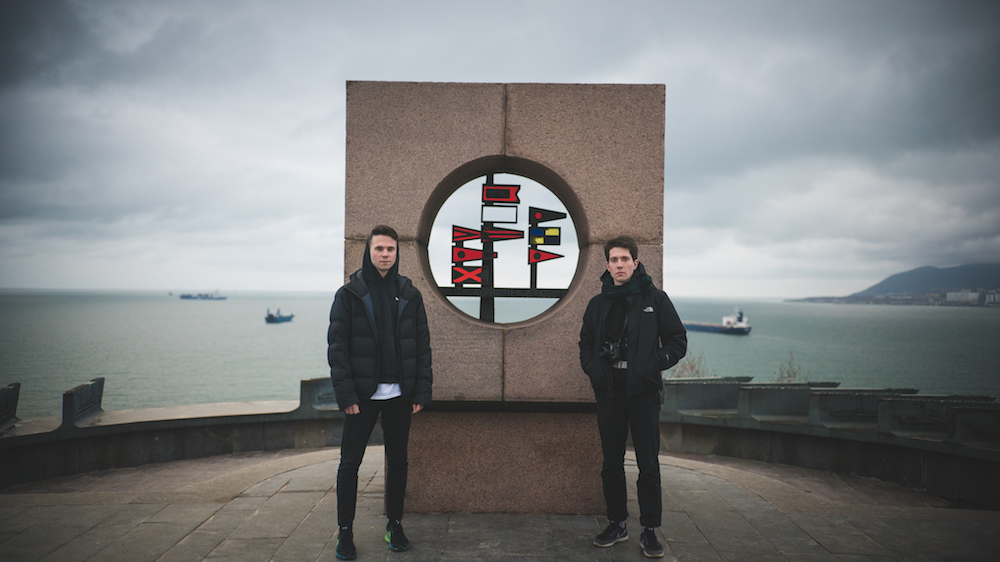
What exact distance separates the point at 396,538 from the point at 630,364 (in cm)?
204

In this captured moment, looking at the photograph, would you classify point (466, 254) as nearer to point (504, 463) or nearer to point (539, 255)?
point (539, 255)

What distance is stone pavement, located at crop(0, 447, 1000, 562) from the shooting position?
3.53 m

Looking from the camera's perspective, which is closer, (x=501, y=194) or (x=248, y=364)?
(x=501, y=194)

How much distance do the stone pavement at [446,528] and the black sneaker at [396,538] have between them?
54mm

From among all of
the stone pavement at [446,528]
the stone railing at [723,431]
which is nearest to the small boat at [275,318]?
the stone railing at [723,431]

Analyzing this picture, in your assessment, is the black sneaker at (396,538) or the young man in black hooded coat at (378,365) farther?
the black sneaker at (396,538)

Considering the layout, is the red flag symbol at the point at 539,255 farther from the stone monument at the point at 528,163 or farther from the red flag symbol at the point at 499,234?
the stone monument at the point at 528,163

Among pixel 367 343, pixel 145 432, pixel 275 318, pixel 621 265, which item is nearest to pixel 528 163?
pixel 621 265

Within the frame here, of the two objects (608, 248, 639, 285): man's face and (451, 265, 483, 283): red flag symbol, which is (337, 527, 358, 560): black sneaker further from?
(608, 248, 639, 285): man's face

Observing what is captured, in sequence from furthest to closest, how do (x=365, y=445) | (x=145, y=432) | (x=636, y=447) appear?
(x=145, y=432) < (x=636, y=447) < (x=365, y=445)

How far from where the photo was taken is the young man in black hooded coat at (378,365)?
332cm

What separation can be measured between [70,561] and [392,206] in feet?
11.0

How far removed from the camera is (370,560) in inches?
133

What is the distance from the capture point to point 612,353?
11.5 feet
